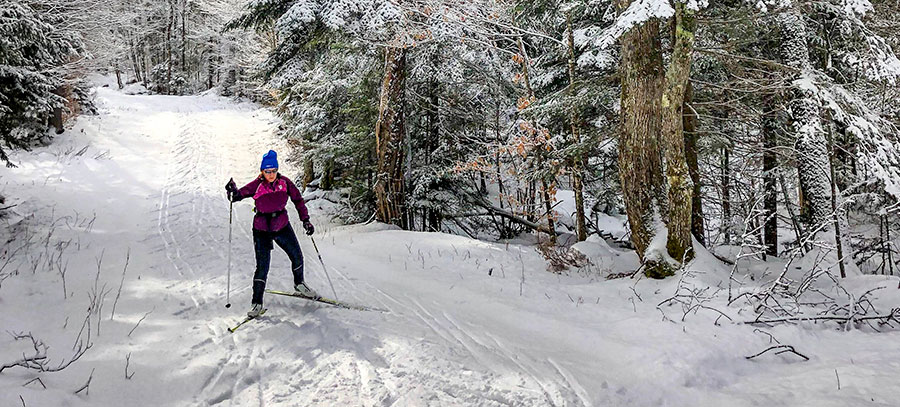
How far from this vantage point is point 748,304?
5.45m

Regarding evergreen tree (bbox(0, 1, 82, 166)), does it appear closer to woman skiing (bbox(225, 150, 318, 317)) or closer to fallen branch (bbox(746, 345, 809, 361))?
woman skiing (bbox(225, 150, 318, 317))

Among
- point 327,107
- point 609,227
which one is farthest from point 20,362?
point 609,227

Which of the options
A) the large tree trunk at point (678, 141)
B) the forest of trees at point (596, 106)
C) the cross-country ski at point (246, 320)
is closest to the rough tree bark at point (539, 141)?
the forest of trees at point (596, 106)

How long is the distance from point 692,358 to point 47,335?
609 centimetres

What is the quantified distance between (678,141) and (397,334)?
14.7 ft

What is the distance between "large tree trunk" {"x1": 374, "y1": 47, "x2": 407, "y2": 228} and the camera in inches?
467

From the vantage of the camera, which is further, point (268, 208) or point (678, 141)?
point (678, 141)

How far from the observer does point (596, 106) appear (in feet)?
35.3

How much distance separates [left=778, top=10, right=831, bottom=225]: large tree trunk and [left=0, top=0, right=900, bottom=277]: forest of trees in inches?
1.8

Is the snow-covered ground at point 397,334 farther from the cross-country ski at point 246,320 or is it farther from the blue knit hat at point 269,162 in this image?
the blue knit hat at point 269,162

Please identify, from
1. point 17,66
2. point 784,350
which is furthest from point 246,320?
point 17,66

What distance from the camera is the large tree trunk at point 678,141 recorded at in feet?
20.9

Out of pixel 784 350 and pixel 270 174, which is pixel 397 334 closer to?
pixel 270 174

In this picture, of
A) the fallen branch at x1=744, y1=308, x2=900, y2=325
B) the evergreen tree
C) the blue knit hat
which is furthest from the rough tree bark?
the evergreen tree
